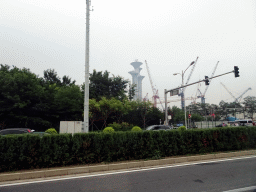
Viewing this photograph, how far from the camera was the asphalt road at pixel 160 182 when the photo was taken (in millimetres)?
5445

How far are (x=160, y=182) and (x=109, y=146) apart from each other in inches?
128

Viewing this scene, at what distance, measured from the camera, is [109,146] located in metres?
8.63

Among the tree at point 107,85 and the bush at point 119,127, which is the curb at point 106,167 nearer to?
the bush at point 119,127

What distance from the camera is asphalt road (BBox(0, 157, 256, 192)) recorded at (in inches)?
214

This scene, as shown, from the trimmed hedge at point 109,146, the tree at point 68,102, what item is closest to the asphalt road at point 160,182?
the trimmed hedge at point 109,146

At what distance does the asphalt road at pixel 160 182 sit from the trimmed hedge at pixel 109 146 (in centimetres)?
155

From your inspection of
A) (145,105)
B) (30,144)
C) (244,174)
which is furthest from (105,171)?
(145,105)

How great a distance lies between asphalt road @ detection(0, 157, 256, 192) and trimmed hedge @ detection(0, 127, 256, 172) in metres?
1.55

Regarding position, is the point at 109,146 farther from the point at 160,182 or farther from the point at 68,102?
the point at 68,102

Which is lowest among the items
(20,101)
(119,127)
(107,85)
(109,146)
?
(109,146)

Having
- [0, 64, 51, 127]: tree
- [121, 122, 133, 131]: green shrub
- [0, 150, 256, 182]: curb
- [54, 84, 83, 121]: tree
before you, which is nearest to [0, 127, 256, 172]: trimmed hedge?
[0, 150, 256, 182]: curb

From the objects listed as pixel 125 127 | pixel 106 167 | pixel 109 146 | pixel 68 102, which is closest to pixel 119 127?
pixel 125 127

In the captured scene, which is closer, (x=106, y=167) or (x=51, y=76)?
(x=106, y=167)

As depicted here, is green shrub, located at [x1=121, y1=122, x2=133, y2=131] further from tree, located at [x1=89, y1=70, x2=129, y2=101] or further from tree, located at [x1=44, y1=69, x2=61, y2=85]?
tree, located at [x1=44, y1=69, x2=61, y2=85]
